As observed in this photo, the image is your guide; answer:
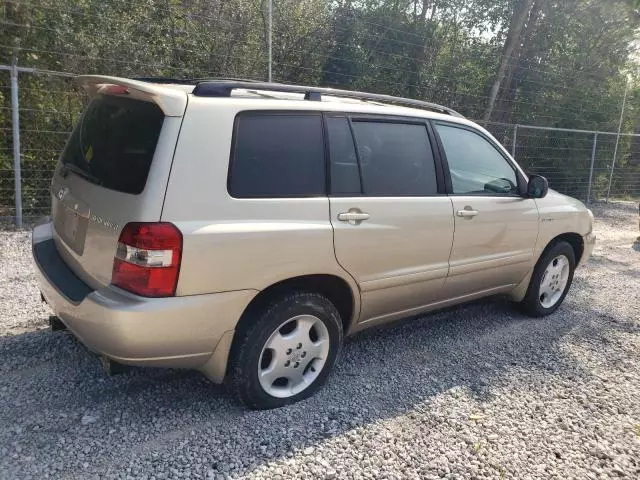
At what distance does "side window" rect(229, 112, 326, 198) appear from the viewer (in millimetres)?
2826

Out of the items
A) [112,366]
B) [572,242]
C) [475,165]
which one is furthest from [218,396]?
[572,242]

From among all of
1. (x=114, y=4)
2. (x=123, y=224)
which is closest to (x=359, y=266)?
(x=123, y=224)

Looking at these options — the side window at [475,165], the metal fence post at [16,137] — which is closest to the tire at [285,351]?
the side window at [475,165]

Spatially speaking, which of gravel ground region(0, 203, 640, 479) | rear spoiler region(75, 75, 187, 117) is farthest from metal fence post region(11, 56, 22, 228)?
rear spoiler region(75, 75, 187, 117)

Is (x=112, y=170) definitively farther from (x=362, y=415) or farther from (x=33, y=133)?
(x=33, y=133)

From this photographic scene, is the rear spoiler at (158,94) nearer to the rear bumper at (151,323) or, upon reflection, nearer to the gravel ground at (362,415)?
the rear bumper at (151,323)

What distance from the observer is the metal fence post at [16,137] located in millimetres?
6250

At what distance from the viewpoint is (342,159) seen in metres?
3.26

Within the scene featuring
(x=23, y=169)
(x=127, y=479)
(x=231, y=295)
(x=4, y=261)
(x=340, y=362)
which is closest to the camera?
(x=127, y=479)

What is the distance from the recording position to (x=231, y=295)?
9.01 feet

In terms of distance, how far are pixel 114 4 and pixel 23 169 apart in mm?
2715

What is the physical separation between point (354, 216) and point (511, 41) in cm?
1133

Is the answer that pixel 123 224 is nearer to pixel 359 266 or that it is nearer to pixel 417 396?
pixel 359 266

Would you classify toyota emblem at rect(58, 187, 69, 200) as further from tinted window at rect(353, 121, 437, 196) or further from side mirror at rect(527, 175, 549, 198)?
side mirror at rect(527, 175, 549, 198)
